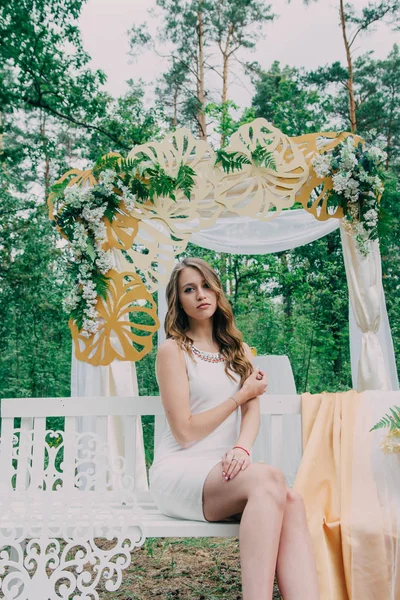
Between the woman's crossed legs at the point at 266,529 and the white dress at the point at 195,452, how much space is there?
0.07 meters

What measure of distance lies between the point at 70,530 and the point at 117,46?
8826mm

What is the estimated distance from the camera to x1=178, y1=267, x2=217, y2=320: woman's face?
107 inches

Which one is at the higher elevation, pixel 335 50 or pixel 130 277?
pixel 335 50

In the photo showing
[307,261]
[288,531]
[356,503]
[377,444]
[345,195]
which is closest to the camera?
[288,531]

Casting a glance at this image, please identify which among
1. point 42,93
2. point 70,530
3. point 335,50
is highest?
point 335,50

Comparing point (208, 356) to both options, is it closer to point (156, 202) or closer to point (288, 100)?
point (156, 202)

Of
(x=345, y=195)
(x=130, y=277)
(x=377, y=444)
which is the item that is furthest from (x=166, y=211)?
(x=377, y=444)

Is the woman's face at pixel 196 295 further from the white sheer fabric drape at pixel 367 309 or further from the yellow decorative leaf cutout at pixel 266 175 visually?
the white sheer fabric drape at pixel 367 309

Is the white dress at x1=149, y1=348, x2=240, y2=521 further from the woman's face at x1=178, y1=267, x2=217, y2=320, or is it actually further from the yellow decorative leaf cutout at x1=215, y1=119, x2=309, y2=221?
Answer: the yellow decorative leaf cutout at x1=215, y1=119, x2=309, y2=221

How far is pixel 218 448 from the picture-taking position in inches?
98.9

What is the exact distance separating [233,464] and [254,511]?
0.66 ft

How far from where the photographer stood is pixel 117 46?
9836 mm

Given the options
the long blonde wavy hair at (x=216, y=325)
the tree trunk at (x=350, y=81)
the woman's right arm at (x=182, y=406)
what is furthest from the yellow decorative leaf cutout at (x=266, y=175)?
the tree trunk at (x=350, y=81)

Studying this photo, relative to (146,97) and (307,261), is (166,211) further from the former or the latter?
(146,97)
